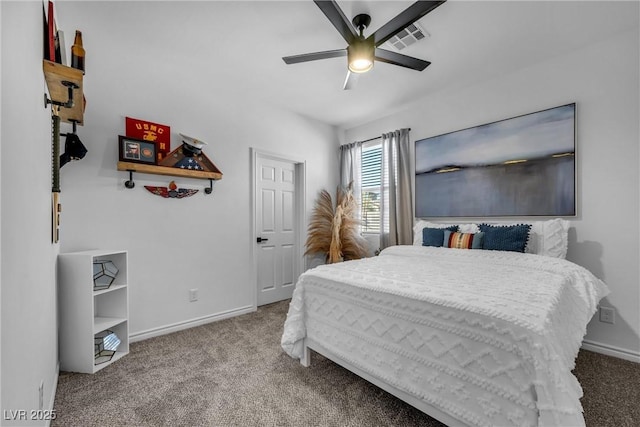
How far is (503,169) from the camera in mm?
2902

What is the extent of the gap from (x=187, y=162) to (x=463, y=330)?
2784 mm

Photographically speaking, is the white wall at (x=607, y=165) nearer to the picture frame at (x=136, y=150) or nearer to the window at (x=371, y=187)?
the window at (x=371, y=187)

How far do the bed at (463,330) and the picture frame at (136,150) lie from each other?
192 cm

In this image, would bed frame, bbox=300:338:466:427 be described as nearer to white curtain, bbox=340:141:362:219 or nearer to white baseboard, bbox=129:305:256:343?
white baseboard, bbox=129:305:256:343

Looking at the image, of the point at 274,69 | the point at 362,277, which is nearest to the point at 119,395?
the point at 362,277

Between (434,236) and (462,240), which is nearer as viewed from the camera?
(462,240)

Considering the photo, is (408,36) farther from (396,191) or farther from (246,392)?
(246,392)

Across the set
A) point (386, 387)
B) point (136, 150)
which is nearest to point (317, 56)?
point (136, 150)

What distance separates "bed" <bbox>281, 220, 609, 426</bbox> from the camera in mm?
1071

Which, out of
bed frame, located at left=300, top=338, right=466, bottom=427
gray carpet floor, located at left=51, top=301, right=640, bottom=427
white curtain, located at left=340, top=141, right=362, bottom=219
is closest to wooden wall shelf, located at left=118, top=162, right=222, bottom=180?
gray carpet floor, located at left=51, top=301, right=640, bottom=427

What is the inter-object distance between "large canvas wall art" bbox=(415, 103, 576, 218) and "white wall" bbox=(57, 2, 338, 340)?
2.10 m

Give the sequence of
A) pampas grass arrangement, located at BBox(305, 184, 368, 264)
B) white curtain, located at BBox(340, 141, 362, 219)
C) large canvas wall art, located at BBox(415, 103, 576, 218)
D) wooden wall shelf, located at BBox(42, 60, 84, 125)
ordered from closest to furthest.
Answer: wooden wall shelf, located at BBox(42, 60, 84, 125) → large canvas wall art, located at BBox(415, 103, 576, 218) → pampas grass arrangement, located at BBox(305, 184, 368, 264) → white curtain, located at BBox(340, 141, 362, 219)

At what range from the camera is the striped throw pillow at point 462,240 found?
2701 millimetres

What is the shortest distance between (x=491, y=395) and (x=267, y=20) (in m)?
2.73
